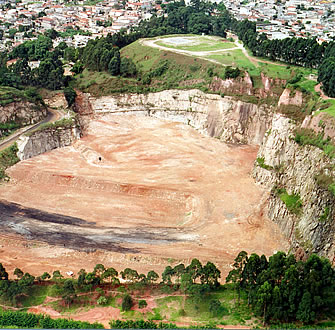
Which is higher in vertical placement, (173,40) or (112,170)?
(173,40)

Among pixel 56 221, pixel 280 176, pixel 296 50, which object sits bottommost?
pixel 56 221

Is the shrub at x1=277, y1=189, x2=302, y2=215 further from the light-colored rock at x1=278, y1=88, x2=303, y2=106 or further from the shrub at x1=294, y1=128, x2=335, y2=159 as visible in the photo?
the light-colored rock at x1=278, y1=88, x2=303, y2=106

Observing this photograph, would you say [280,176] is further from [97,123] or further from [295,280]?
[97,123]

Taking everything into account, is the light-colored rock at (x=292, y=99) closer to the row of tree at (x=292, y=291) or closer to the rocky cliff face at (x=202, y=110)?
the rocky cliff face at (x=202, y=110)

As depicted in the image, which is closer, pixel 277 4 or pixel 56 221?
pixel 56 221

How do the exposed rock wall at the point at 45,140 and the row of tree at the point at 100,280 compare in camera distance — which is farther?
the exposed rock wall at the point at 45,140

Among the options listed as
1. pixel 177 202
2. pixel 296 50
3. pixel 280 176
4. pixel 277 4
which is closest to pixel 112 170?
pixel 177 202

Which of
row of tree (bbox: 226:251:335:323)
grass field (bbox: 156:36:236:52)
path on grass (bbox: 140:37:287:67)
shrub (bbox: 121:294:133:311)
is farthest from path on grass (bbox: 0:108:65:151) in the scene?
row of tree (bbox: 226:251:335:323)

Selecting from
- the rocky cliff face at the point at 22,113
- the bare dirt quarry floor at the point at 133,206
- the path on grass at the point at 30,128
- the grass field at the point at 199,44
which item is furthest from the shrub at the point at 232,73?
the rocky cliff face at the point at 22,113
